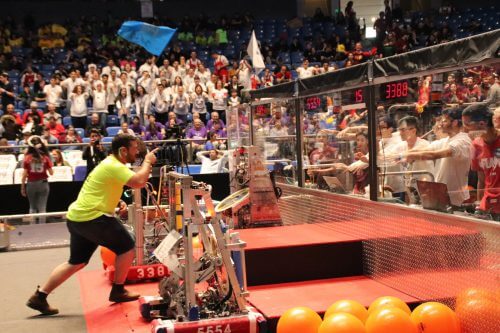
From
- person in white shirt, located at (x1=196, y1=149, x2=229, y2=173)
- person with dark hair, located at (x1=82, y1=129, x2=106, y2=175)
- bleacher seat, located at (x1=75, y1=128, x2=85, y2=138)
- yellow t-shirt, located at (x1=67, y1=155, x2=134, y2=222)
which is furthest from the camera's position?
bleacher seat, located at (x1=75, y1=128, x2=85, y2=138)

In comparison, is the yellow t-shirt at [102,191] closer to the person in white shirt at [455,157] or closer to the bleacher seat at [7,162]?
the person in white shirt at [455,157]

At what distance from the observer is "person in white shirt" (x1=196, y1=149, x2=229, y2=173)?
14.7 metres

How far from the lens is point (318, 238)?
23.6 ft

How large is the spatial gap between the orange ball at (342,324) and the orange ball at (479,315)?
798 millimetres

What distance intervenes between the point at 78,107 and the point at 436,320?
544 inches

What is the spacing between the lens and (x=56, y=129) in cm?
1589

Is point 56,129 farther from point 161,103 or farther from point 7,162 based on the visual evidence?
point 161,103

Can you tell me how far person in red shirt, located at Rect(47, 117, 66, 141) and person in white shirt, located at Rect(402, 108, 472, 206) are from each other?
11521mm

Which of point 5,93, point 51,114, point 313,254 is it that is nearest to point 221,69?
point 51,114

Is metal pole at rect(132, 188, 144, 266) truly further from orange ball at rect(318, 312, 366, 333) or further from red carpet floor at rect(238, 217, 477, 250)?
orange ball at rect(318, 312, 366, 333)

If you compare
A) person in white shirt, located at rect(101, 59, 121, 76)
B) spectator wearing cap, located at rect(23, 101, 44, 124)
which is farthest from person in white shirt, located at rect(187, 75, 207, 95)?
spectator wearing cap, located at rect(23, 101, 44, 124)

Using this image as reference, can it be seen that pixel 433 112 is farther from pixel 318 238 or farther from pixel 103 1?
pixel 103 1

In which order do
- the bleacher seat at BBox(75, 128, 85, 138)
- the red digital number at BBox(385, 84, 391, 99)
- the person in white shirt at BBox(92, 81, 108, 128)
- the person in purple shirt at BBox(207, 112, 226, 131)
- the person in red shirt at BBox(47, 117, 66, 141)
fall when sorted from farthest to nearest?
the person in white shirt at BBox(92, 81, 108, 128)
the person in purple shirt at BBox(207, 112, 226, 131)
the bleacher seat at BBox(75, 128, 85, 138)
the person in red shirt at BBox(47, 117, 66, 141)
the red digital number at BBox(385, 84, 391, 99)

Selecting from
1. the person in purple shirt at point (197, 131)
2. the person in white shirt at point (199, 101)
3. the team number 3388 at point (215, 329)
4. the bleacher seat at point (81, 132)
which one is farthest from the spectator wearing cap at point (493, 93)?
the person in white shirt at point (199, 101)
